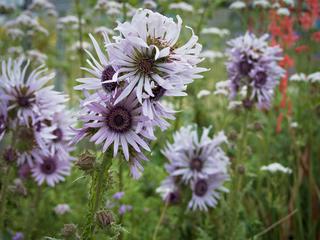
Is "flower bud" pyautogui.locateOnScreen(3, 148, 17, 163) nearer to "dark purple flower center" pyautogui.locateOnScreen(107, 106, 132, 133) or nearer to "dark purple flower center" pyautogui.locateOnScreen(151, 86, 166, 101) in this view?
"dark purple flower center" pyautogui.locateOnScreen(107, 106, 132, 133)

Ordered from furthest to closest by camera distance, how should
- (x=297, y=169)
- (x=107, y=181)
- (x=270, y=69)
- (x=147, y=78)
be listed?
(x=297, y=169)
(x=270, y=69)
(x=107, y=181)
(x=147, y=78)

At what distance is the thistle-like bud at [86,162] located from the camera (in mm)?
1209

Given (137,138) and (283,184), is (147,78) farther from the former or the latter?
(283,184)

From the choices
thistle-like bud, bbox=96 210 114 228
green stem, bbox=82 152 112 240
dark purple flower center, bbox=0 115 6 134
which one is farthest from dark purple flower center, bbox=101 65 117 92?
dark purple flower center, bbox=0 115 6 134

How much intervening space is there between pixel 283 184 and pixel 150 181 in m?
0.78

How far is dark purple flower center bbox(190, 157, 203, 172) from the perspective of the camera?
2.21 m

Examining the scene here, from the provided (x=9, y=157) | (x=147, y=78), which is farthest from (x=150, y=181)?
(x=147, y=78)

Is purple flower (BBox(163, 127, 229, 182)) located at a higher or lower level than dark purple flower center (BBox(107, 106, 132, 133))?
lower

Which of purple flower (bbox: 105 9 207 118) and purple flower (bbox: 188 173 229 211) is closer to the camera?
purple flower (bbox: 105 9 207 118)

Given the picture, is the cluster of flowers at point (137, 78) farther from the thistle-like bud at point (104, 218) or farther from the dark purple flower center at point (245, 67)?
the dark purple flower center at point (245, 67)

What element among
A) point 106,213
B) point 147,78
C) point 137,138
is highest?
point 147,78

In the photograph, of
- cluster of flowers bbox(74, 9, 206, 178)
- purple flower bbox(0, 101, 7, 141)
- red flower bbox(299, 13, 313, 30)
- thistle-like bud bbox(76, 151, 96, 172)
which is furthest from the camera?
red flower bbox(299, 13, 313, 30)

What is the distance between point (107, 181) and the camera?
4.17 ft

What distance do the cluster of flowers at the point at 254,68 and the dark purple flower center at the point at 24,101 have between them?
1.05 m
